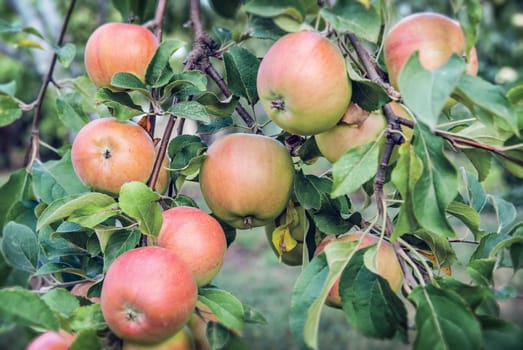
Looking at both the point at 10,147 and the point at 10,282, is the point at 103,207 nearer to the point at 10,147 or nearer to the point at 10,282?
the point at 10,282

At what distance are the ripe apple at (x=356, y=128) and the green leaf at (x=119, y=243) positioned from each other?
282 millimetres

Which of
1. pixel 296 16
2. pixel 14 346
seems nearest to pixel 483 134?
pixel 296 16

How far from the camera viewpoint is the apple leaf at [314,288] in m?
0.60

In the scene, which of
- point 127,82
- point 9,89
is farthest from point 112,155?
point 9,89

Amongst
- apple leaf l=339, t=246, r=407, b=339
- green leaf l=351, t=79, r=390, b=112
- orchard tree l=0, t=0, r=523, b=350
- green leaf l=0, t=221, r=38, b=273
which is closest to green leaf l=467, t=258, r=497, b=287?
orchard tree l=0, t=0, r=523, b=350

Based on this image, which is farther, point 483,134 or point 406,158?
point 483,134


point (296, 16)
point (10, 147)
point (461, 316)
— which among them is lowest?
point (10, 147)

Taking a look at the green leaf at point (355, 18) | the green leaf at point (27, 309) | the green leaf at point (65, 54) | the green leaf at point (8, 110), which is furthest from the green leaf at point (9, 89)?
the green leaf at point (355, 18)

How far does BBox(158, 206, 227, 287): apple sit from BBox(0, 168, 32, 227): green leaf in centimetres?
47

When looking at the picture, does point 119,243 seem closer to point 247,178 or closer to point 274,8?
point 247,178

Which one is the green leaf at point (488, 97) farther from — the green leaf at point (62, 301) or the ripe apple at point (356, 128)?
the green leaf at point (62, 301)

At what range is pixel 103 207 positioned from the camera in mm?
732

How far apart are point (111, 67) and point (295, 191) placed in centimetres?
34

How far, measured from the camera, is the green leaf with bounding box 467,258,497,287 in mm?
704
